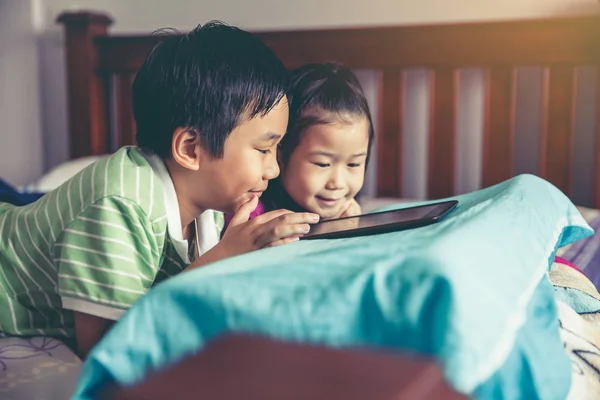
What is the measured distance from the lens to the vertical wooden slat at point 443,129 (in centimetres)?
185

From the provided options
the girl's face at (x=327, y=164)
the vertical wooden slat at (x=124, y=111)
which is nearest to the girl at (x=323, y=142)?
the girl's face at (x=327, y=164)

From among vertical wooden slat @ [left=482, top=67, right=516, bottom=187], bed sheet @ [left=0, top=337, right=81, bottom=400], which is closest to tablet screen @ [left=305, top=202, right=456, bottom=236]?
bed sheet @ [left=0, top=337, right=81, bottom=400]

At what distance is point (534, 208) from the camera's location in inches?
29.7


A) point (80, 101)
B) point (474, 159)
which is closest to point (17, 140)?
point (80, 101)

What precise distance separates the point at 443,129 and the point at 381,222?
3.67 ft

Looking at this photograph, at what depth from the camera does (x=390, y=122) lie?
6.25 feet

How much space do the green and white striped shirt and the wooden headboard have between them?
0.98 meters

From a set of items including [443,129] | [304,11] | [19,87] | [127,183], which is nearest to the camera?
[127,183]

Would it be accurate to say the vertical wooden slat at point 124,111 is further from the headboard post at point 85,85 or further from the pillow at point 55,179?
the pillow at point 55,179

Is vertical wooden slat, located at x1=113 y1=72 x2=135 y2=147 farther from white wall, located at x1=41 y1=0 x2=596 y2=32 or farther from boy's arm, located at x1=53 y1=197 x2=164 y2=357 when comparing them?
boy's arm, located at x1=53 y1=197 x2=164 y2=357

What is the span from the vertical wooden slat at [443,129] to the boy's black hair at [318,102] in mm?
653

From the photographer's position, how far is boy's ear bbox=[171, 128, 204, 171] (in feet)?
3.22

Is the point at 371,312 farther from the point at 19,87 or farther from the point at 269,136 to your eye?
the point at 19,87

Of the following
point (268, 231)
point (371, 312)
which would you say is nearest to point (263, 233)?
point (268, 231)
